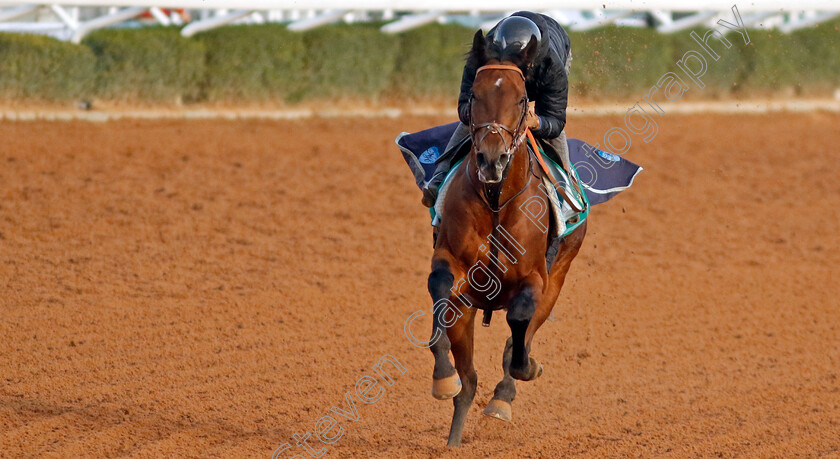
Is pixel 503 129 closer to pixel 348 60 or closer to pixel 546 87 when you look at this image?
pixel 546 87

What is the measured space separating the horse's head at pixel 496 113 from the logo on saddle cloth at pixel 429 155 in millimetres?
1340

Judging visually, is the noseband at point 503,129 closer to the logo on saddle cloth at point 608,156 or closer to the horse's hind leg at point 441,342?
the horse's hind leg at point 441,342

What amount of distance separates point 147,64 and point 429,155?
853 cm

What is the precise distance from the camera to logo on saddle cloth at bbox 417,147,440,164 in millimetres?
5754

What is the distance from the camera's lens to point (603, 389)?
6543 millimetres

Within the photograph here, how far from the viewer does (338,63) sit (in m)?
14.9

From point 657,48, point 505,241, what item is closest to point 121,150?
point 505,241

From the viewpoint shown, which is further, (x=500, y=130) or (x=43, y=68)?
(x=43, y=68)

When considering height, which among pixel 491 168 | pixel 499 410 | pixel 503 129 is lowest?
pixel 499 410

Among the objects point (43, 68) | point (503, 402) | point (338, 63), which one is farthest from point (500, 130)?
point (338, 63)

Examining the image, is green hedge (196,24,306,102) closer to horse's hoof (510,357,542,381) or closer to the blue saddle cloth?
the blue saddle cloth

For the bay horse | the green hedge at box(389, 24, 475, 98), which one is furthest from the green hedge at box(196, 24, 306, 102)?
the bay horse

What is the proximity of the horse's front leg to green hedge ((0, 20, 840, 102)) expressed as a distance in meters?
9.42

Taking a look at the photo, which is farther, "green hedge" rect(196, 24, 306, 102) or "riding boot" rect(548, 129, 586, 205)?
"green hedge" rect(196, 24, 306, 102)
